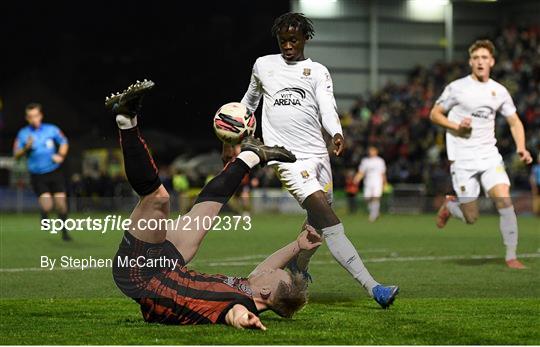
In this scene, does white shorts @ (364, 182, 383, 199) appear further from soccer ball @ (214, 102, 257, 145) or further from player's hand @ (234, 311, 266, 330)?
player's hand @ (234, 311, 266, 330)

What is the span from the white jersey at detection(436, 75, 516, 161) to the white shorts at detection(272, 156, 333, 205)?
13.4 ft

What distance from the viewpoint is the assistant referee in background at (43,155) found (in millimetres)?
17750

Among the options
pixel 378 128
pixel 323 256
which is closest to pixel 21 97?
pixel 378 128

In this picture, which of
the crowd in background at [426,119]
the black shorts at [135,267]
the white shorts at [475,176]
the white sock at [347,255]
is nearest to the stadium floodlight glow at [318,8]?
the crowd in background at [426,119]

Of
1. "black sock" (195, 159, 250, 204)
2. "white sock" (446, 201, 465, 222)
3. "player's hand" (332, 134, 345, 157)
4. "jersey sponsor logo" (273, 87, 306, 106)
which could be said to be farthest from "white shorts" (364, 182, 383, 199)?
"black sock" (195, 159, 250, 204)

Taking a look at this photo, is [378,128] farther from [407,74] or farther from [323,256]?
[323,256]

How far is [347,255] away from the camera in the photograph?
873 centimetres

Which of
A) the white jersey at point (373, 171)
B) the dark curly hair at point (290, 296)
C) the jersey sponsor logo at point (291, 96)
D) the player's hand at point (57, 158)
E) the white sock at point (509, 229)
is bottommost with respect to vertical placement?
the white jersey at point (373, 171)

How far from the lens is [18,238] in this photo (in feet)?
62.7

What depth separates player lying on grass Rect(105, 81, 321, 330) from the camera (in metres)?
7.17

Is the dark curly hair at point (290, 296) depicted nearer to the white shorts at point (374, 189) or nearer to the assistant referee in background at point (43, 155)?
the assistant referee in background at point (43, 155)

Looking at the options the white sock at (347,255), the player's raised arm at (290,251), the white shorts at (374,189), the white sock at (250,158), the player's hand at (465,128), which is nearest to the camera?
the white sock at (250,158)

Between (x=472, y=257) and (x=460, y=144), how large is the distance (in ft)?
6.99

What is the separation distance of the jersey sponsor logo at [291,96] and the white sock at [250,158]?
1.49m
